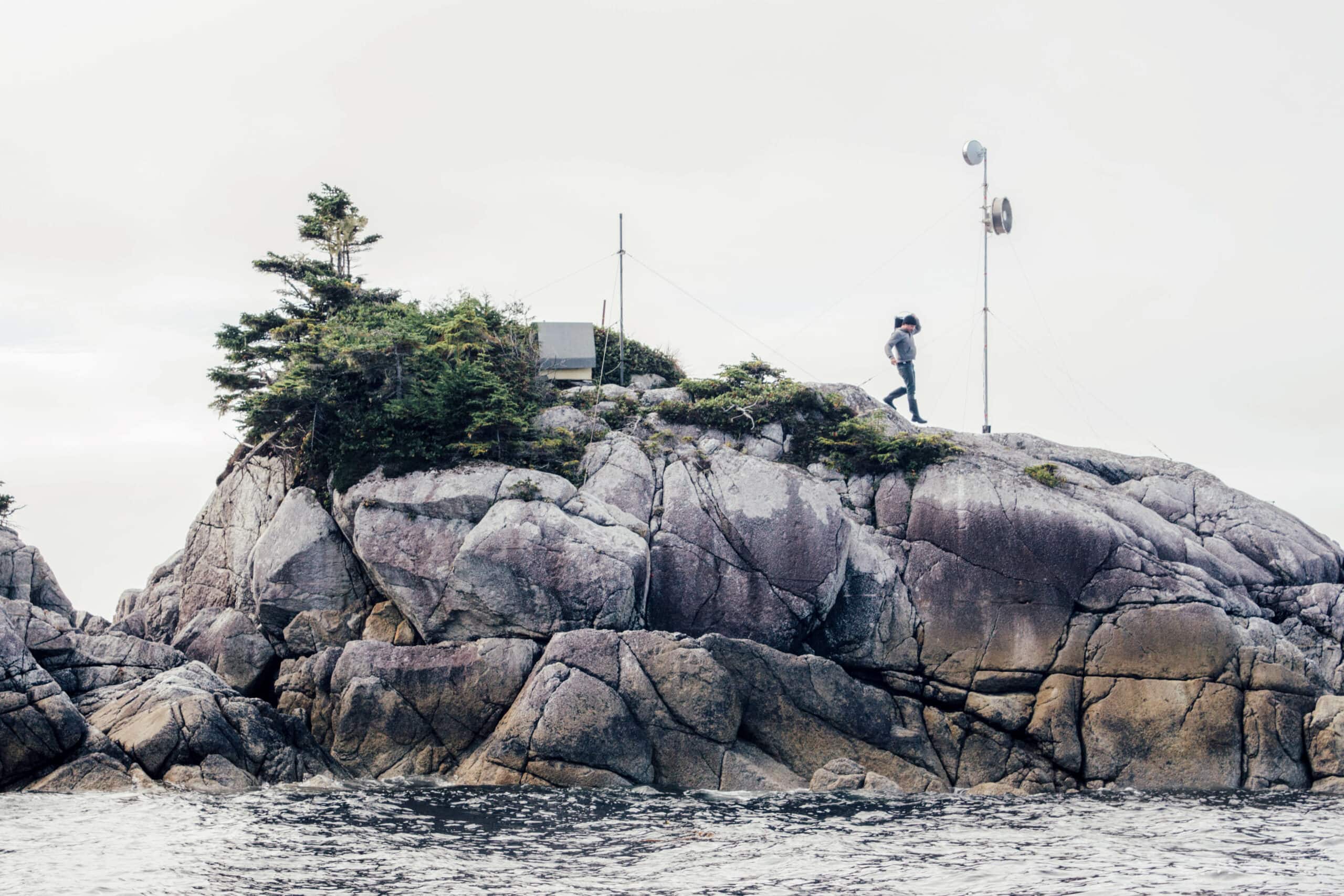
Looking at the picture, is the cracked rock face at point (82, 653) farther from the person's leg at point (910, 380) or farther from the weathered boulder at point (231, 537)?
the person's leg at point (910, 380)

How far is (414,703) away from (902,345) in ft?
57.3

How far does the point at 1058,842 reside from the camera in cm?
1839

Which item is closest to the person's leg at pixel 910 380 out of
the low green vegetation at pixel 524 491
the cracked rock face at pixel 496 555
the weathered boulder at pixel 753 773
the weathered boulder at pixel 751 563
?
the weathered boulder at pixel 751 563

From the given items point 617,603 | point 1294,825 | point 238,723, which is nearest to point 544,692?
point 617,603

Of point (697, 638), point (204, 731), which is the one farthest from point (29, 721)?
point (697, 638)

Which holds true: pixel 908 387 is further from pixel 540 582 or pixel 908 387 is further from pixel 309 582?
pixel 309 582

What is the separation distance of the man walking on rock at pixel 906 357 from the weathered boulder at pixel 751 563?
771cm

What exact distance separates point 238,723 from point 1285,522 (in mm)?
25785

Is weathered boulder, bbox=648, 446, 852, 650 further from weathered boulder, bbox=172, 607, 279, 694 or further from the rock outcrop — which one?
weathered boulder, bbox=172, 607, 279, 694

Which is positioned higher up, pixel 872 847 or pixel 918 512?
pixel 918 512

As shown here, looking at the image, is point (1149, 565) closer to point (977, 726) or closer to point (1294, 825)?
point (977, 726)

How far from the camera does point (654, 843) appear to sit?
59.1 ft

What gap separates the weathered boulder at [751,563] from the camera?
26.7m

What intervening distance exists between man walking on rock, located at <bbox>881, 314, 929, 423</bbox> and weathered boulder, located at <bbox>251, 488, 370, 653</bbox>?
605 inches
